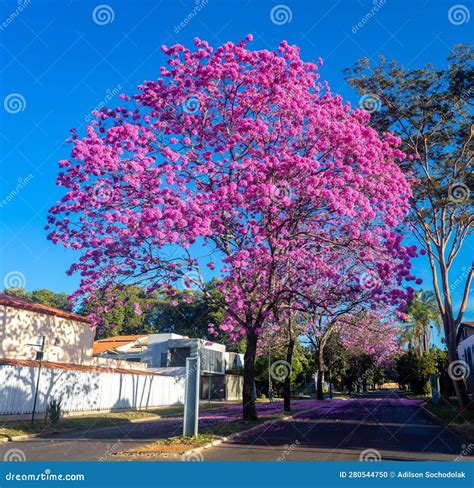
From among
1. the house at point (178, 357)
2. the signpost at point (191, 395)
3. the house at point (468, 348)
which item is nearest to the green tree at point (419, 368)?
the house at point (468, 348)

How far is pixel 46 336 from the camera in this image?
27.4m

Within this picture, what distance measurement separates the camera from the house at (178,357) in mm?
49094

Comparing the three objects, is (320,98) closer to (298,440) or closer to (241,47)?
(241,47)

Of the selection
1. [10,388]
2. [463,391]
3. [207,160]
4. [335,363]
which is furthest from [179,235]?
[335,363]

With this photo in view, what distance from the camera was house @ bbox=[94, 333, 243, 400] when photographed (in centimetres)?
4909

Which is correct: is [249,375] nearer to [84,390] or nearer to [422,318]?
[84,390]

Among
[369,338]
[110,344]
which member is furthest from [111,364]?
[369,338]

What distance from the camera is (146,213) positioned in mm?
13609

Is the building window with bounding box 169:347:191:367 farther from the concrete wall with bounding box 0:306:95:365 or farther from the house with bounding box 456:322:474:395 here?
the house with bounding box 456:322:474:395

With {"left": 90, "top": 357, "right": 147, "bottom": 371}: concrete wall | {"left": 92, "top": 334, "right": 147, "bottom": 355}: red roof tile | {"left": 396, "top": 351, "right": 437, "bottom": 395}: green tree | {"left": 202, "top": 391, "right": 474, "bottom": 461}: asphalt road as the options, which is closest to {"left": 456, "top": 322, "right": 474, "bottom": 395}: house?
{"left": 396, "top": 351, "right": 437, "bottom": 395}: green tree

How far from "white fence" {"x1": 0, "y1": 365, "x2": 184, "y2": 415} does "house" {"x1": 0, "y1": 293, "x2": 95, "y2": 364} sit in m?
1.78

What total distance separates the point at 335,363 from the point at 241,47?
48585 millimetres

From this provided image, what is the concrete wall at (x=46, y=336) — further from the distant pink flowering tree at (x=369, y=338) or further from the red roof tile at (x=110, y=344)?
the red roof tile at (x=110, y=344)

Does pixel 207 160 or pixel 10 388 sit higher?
pixel 207 160
